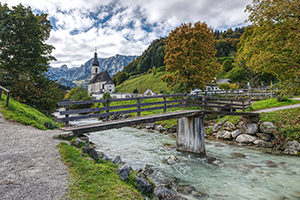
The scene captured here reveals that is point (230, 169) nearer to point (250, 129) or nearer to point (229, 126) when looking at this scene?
point (250, 129)

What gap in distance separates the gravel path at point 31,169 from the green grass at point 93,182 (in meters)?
0.21

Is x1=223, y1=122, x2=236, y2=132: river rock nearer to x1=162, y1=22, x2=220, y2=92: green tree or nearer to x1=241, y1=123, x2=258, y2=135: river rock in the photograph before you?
x1=241, y1=123, x2=258, y2=135: river rock

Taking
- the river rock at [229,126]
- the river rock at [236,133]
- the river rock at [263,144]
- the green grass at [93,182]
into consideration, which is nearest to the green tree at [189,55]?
the river rock at [229,126]

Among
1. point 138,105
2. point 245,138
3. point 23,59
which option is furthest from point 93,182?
point 23,59

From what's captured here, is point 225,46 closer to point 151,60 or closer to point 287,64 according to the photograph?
point 151,60

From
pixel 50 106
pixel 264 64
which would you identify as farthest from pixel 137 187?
pixel 50 106

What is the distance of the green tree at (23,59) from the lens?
639 inches

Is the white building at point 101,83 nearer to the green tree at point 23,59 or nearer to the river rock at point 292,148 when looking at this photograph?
the green tree at point 23,59

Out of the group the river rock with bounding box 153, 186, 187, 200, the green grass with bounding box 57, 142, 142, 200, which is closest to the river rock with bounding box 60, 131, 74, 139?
the green grass with bounding box 57, 142, 142, 200

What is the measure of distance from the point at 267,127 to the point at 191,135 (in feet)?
22.0

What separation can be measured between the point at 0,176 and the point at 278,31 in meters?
15.4

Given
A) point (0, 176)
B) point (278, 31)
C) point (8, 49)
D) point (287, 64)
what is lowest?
point (0, 176)

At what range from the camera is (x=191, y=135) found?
11453mm

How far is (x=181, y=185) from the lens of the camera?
702 cm
